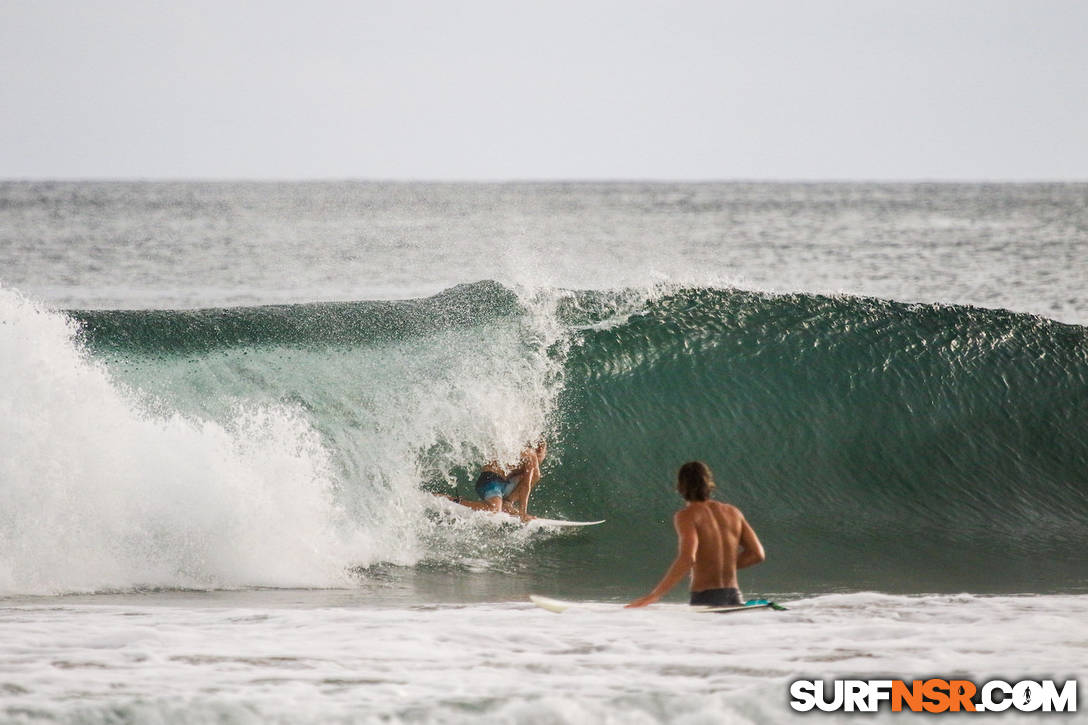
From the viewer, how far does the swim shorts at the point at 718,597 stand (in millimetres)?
5633

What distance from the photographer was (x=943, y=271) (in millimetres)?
28359

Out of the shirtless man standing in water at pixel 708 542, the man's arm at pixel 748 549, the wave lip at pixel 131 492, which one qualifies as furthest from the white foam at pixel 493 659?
the wave lip at pixel 131 492

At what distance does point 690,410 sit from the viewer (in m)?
11.4

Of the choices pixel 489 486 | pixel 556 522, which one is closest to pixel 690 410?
pixel 556 522

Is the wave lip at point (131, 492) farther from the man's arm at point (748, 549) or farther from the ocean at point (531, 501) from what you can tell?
the man's arm at point (748, 549)

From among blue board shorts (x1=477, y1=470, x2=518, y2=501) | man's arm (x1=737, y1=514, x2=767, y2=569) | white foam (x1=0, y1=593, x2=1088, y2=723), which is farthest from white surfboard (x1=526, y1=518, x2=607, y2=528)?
man's arm (x1=737, y1=514, x2=767, y2=569)

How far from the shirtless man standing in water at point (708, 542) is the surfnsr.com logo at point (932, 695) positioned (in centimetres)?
119

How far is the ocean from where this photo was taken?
15.0 ft

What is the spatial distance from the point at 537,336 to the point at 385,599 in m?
4.89

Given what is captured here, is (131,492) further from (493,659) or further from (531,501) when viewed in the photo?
(493,659)

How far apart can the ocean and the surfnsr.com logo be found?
0.35 ft

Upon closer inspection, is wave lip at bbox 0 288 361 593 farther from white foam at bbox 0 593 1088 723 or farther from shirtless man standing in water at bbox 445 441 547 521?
shirtless man standing in water at bbox 445 441 547 521

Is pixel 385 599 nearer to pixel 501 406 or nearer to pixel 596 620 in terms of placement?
pixel 596 620

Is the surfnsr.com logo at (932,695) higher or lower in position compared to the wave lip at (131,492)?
lower
